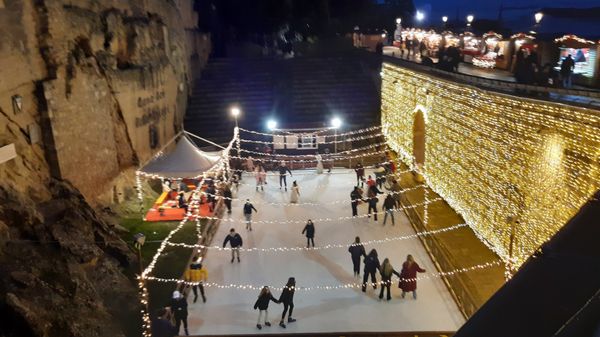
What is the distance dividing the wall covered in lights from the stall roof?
25.2ft

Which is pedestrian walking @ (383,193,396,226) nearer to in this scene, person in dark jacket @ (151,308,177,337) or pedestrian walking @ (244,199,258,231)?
pedestrian walking @ (244,199,258,231)

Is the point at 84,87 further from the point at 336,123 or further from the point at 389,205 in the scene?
the point at 336,123

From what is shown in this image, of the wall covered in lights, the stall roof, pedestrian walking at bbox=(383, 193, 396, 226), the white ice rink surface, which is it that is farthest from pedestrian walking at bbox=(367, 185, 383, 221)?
the stall roof

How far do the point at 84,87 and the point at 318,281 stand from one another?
355 inches

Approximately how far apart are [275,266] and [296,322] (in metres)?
2.74

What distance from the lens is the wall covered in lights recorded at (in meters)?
8.41

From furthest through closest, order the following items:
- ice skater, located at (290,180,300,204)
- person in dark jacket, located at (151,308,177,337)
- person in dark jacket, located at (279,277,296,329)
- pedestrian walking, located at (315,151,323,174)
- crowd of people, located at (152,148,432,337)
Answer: pedestrian walking, located at (315,151,323,174)
ice skater, located at (290,180,300,204)
person in dark jacket, located at (279,277,296,329)
crowd of people, located at (152,148,432,337)
person in dark jacket, located at (151,308,177,337)

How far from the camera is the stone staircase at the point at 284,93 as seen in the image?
80.7ft

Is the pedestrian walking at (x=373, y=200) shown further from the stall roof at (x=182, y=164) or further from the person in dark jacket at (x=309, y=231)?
the stall roof at (x=182, y=164)

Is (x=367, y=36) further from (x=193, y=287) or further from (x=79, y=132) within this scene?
(x=193, y=287)

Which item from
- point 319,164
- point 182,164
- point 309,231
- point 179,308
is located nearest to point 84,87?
point 182,164

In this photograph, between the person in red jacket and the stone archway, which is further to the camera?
the stone archway

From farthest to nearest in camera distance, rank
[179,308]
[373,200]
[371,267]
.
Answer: [373,200], [371,267], [179,308]

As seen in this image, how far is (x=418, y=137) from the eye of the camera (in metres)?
19.4
